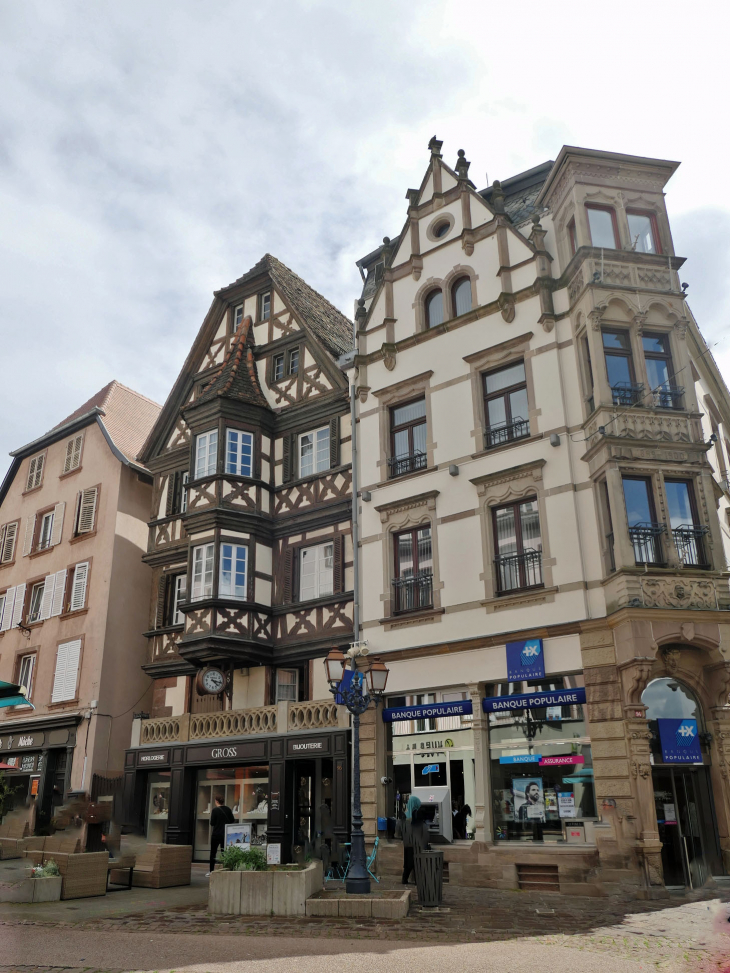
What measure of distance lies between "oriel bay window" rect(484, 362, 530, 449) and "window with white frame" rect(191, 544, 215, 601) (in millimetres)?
8208

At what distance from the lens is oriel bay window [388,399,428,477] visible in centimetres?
2045

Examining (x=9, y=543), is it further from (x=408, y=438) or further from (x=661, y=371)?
(x=661, y=371)

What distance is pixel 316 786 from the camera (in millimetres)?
20062

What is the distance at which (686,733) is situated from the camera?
15.4m

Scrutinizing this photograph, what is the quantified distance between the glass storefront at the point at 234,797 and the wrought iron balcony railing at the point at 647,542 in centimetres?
1084

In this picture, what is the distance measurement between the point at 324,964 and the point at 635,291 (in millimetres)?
14300

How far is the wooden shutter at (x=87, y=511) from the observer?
2728 centimetres

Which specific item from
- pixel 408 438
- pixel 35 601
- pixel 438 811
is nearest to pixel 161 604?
pixel 35 601

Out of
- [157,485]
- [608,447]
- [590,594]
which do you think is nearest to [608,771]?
[590,594]

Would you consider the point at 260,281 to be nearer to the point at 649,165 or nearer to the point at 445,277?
the point at 445,277

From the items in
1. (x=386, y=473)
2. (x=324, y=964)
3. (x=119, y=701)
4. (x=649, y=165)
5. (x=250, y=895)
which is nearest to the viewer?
(x=324, y=964)

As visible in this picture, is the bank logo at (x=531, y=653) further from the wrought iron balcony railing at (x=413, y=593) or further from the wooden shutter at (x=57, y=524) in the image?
the wooden shutter at (x=57, y=524)

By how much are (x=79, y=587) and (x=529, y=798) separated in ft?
53.5

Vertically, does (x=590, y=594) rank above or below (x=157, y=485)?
below
